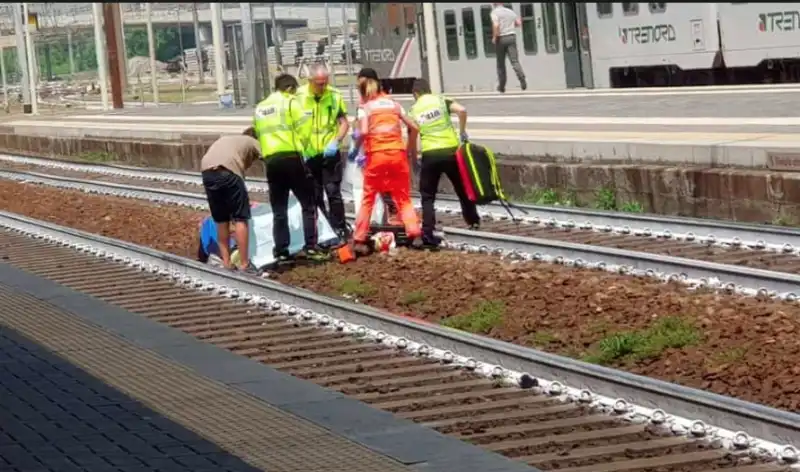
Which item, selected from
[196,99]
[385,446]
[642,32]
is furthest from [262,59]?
[385,446]

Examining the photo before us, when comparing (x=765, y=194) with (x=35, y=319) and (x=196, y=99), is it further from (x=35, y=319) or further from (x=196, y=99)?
(x=196, y=99)

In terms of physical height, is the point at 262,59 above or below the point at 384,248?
above

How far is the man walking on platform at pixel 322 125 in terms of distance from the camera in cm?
1454

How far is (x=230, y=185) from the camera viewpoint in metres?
14.0

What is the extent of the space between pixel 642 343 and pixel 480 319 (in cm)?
182

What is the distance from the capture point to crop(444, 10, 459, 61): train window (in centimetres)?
3775

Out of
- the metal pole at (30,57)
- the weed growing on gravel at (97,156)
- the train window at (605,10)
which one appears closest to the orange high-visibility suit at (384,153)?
the train window at (605,10)

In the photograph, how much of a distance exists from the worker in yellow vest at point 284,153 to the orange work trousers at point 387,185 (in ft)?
1.56

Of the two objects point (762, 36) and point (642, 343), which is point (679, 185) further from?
point (762, 36)

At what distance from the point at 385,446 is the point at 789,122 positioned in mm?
13019

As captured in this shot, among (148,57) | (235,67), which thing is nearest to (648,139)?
(235,67)

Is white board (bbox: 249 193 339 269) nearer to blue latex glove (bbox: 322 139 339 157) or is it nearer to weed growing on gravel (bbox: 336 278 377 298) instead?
blue latex glove (bbox: 322 139 339 157)

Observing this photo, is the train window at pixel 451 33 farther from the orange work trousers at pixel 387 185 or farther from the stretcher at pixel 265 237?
the orange work trousers at pixel 387 185

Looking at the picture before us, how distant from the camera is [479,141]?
72.2ft
